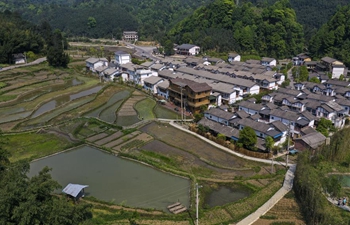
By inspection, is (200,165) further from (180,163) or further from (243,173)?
(243,173)

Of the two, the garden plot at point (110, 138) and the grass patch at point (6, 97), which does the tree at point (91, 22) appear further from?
the garden plot at point (110, 138)

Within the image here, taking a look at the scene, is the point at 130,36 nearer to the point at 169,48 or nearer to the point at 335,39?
the point at 169,48

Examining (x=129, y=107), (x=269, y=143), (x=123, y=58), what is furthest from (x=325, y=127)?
(x=123, y=58)

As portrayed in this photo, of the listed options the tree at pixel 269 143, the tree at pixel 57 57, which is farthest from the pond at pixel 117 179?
the tree at pixel 57 57

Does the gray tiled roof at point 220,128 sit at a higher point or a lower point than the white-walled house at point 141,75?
lower

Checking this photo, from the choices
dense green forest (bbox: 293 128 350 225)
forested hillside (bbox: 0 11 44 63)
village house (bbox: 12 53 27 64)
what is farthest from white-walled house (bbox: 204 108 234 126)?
village house (bbox: 12 53 27 64)

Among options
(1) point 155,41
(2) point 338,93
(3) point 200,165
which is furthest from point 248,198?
(1) point 155,41
